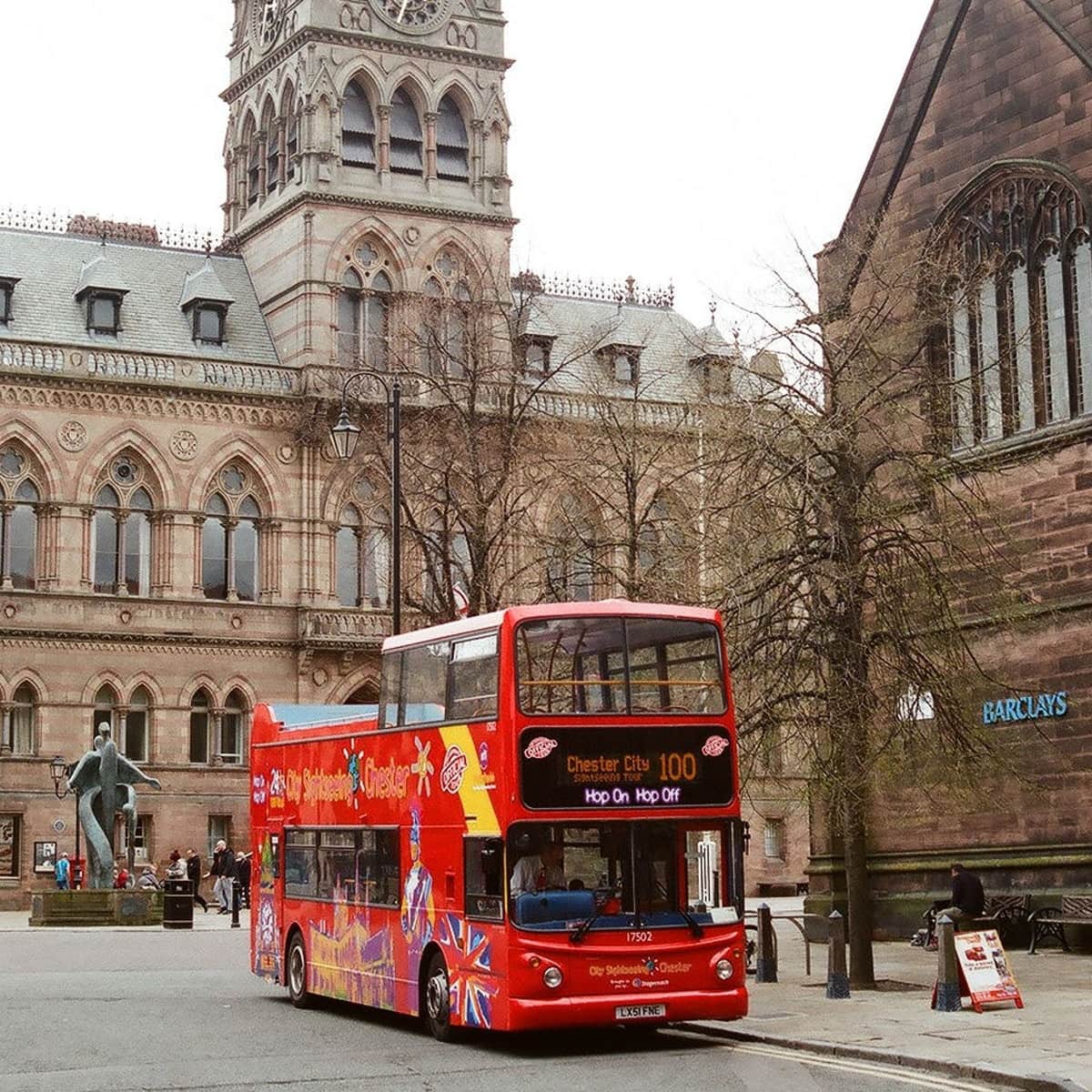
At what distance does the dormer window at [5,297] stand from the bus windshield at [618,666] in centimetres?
4245

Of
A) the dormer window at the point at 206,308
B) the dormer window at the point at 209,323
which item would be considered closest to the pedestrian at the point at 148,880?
the dormer window at the point at 209,323

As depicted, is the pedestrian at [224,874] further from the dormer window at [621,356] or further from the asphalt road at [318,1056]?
the asphalt road at [318,1056]

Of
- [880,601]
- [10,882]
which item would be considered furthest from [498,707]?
[10,882]

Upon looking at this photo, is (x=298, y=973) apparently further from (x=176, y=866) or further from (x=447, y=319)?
(x=176, y=866)

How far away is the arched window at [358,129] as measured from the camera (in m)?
61.2

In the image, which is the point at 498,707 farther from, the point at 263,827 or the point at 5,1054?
the point at 263,827

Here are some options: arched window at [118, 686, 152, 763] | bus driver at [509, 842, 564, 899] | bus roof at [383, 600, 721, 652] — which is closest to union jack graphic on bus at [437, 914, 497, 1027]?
bus driver at [509, 842, 564, 899]

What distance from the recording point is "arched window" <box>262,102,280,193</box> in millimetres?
62750

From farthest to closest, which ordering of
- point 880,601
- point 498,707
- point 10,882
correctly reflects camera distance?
1. point 10,882
2. point 880,601
3. point 498,707

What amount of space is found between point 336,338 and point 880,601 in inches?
1516

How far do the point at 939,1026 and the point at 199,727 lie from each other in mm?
40567

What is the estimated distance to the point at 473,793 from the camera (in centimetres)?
1873

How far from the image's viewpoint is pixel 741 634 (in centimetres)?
2392

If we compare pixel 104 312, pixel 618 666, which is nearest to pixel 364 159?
pixel 104 312
